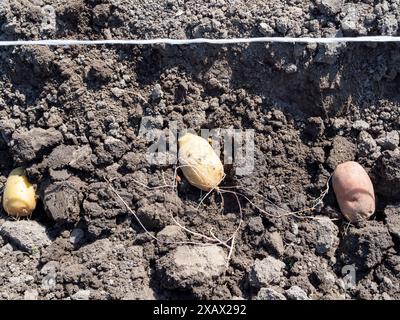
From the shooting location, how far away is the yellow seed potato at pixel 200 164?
2818 mm

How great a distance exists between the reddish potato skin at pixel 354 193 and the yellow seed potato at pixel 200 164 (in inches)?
23.7

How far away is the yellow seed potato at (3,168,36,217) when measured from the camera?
2.87 m

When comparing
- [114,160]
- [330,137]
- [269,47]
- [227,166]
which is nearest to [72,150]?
[114,160]

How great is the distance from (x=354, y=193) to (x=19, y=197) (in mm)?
1691

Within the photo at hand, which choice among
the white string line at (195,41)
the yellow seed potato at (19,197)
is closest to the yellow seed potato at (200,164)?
the white string line at (195,41)

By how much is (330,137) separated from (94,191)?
1.27m

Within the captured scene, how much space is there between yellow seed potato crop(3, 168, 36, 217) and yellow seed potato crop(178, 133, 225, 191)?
80 cm

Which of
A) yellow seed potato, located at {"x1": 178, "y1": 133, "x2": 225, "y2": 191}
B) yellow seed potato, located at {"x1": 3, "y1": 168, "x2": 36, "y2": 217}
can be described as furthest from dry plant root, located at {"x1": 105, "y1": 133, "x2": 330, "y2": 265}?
yellow seed potato, located at {"x1": 3, "y1": 168, "x2": 36, "y2": 217}

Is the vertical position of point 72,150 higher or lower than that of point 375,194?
higher

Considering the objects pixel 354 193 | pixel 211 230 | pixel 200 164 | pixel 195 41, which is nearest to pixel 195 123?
pixel 200 164

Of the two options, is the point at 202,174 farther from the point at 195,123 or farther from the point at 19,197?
the point at 19,197

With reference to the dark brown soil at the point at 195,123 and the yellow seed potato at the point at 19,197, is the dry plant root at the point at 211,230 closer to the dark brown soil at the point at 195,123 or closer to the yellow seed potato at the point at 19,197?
the dark brown soil at the point at 195,123

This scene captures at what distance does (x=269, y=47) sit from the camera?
290 centimetres

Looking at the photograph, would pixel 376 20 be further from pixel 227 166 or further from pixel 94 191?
pixel 94 191
